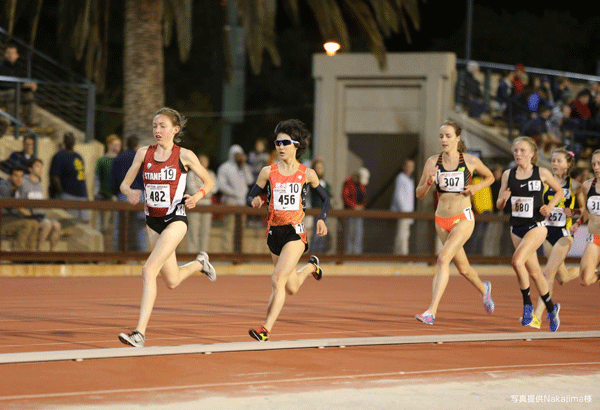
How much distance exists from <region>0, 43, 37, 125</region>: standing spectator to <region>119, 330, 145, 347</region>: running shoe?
485 inches

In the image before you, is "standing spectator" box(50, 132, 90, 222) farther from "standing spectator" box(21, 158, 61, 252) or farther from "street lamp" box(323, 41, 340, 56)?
"street lamp" box(323, 41, 340, 56)

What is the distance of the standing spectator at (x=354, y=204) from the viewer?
1997 cm

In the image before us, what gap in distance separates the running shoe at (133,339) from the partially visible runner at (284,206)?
1.10m

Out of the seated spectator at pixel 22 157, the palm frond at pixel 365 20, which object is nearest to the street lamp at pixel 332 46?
the palm frond at pixel 365 20

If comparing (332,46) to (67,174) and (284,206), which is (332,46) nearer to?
(67,174)

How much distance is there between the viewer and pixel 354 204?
20797 millimetres

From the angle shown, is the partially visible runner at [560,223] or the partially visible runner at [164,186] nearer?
the partially visible runner at [164,186]

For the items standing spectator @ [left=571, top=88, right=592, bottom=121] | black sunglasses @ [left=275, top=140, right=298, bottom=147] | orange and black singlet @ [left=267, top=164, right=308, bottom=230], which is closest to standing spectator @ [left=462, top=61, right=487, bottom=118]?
standing spectator @ [left=571, top=88, right=592, bottom=121]

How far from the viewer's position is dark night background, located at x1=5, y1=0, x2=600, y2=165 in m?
55.2

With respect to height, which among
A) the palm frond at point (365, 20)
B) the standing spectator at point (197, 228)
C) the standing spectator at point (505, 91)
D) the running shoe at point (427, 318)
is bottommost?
the running shoe at point (427, 318)

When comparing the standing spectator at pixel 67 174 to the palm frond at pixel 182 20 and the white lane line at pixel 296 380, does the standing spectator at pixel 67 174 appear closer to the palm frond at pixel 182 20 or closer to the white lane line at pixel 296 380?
the palm frond at pixel 182 20

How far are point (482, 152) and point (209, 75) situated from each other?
111 ft

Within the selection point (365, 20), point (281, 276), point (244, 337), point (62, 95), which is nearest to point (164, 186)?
point (281, 276)

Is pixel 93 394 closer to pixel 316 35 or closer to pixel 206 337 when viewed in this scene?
pixel 206 337
